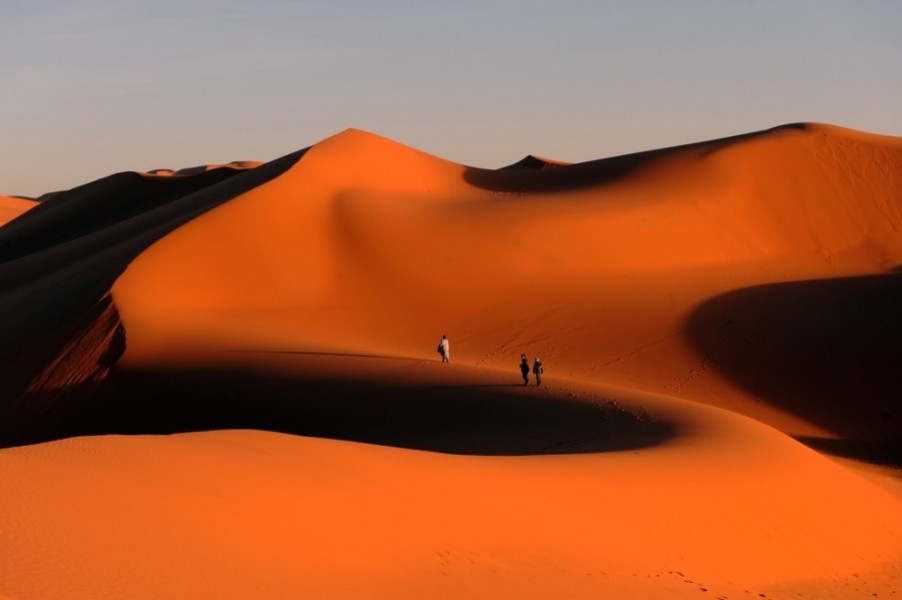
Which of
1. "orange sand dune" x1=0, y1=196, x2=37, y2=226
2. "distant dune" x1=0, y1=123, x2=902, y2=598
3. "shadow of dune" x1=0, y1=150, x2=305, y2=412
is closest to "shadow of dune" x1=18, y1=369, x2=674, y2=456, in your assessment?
"distant dune" x1=0, y1=123, x2=902, y2=598

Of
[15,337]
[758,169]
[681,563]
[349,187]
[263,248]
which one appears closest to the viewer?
[681,563]

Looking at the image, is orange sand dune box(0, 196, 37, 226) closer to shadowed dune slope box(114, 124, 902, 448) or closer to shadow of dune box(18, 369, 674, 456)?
shadowed dune slope box(114, 124, 902, 448)

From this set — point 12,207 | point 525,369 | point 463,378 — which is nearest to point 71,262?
point 463,378

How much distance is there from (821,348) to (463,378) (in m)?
10.2

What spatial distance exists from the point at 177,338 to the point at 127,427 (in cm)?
411

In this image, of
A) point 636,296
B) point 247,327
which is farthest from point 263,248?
point 636,296

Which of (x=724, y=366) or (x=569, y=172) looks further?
(x=569, y=172)

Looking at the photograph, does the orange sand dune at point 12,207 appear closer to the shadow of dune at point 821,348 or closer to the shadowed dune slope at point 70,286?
the shadowed dune slope at point 70,286

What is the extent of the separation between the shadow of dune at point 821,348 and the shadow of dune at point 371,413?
7492 mm

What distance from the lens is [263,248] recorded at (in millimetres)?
33531

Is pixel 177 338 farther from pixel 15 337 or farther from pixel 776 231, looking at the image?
pixel 776 231

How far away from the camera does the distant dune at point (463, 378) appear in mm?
10688

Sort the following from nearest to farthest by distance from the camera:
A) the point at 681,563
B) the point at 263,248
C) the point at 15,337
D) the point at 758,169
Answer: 1. the point at 681,563
2. the point at 15,337
3. the point at 263,248
4. the point at 758,169

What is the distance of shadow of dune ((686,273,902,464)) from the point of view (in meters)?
25.9
